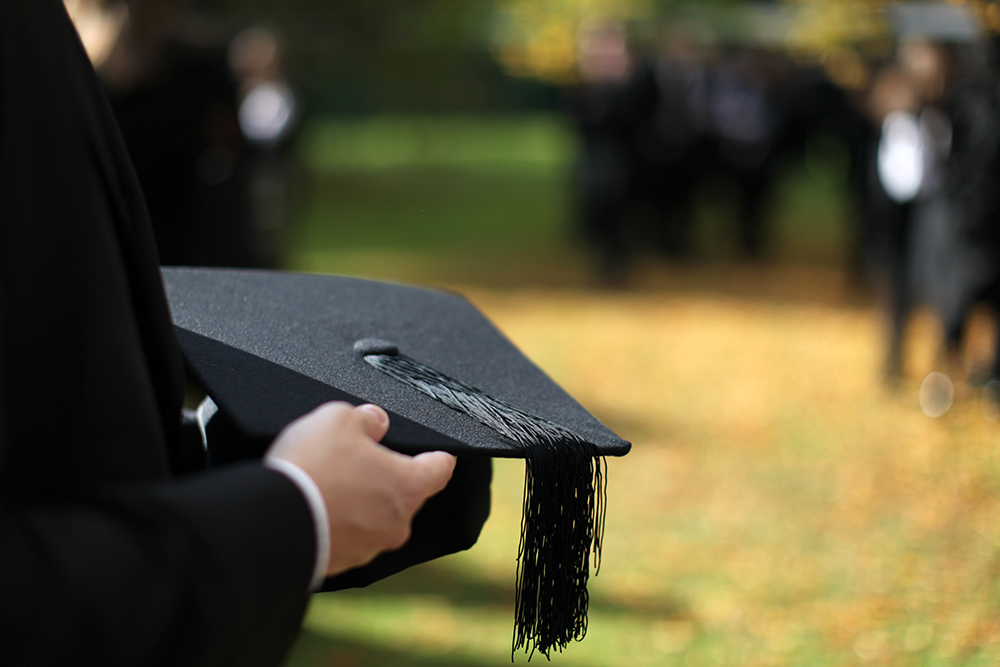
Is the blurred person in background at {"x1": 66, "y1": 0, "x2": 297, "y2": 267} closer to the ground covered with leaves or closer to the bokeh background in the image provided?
the bokeh background

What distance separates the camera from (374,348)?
4.69 feet

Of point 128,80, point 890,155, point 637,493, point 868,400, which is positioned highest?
point 890,155

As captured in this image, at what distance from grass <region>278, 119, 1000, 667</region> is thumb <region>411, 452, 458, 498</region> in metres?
2.03

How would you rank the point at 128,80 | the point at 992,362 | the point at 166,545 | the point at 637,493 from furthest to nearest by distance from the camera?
1. the point at 992,362
2. the point at 637,493
3. the point at 128,80
4. the point at 166,545

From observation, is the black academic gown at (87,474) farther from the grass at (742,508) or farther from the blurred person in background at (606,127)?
the blurred person in background at (606,127)

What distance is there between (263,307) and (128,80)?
3.05m

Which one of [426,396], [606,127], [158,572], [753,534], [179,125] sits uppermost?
[606,127]

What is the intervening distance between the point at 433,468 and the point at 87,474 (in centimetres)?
36

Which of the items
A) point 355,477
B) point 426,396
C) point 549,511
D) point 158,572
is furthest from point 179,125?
point 158,572

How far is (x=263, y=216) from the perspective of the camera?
7.67 m

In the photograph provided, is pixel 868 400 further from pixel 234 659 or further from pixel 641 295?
pixel 234 659

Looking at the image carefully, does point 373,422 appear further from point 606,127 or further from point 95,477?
point 606,127

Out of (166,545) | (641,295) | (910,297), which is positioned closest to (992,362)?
(910,297)

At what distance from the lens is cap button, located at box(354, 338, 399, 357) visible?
1.42 m
